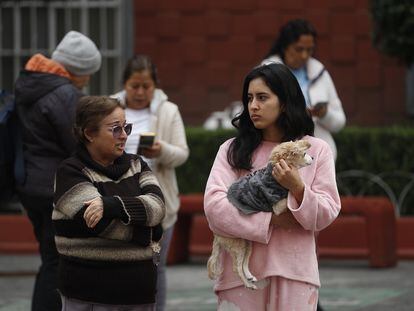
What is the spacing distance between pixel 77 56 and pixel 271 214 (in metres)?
2.25

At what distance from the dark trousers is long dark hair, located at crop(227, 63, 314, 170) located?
169cm

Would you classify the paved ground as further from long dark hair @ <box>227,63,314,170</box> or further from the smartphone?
long dark hair @ <box>227,63,314,170</box>

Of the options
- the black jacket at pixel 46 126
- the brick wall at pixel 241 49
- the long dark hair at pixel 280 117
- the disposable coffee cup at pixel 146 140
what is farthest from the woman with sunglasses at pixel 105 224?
the brick wall at pixel 241 49

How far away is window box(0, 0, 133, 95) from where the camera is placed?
13.6 metres

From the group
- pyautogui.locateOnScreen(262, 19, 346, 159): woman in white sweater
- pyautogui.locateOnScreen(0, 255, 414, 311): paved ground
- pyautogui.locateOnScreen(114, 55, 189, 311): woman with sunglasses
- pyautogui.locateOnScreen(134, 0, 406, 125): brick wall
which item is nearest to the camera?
pyautogui.locateOnScreen(114, 55, 189, 311): woman with sunglasses

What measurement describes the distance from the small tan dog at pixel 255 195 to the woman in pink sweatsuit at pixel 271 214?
3cm

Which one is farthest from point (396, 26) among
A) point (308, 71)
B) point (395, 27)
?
point (308, 71)

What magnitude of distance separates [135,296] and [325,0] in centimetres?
878

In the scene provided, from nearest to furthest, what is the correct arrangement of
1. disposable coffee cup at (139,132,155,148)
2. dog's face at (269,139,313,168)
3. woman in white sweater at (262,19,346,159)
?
dog's face at (269,139,313,168), disposable coffee cup at (139,132,155,148), woman in white sweater at (262,19,346,159)

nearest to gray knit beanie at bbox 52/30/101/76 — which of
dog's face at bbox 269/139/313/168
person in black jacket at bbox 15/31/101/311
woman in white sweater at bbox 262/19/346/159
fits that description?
person in black jacket at bbox 15/31/101/311

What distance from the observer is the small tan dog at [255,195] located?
16.3ft

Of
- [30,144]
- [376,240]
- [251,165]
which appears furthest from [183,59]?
[251,165]

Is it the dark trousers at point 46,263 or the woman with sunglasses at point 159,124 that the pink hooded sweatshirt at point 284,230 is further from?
the woman with sunglasses at point 159,124

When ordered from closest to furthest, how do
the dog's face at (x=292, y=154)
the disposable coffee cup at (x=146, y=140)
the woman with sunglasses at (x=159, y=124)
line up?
the dog's face at (x=292, y=154)
the disposable coffee cup at (x=146, y=140)
the woman with sunglasses at (x=159, y=124)
